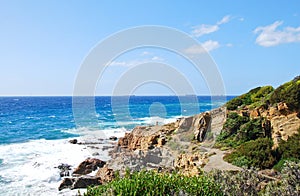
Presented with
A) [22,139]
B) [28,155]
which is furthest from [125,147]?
[22,139]

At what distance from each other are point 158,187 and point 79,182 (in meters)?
12.3

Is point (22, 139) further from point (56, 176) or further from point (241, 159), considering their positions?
point (241, 159)

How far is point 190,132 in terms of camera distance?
2388cm

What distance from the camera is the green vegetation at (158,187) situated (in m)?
6.40

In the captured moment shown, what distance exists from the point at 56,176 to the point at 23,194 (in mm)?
3765

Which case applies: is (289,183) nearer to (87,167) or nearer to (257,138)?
(257,138)

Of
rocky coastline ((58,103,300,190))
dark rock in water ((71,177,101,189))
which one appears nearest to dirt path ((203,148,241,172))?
rocky coastline ((58,103,300,190))

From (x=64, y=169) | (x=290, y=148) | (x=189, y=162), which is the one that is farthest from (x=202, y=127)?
(x=64, y=169)

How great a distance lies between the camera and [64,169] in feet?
73.6

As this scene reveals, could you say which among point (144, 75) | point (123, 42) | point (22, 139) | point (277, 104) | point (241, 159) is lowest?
point (22, 139)

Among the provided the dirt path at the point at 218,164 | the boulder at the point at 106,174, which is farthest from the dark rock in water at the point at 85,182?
the dirt path at the point at 218,164

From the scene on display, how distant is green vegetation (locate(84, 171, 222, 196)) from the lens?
6.40 meters

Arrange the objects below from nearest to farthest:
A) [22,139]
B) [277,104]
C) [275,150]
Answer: [275,150], [277,104], [22,139]

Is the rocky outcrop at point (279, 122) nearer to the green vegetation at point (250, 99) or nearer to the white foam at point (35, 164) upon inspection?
the green vegetation at point (250, 99)
